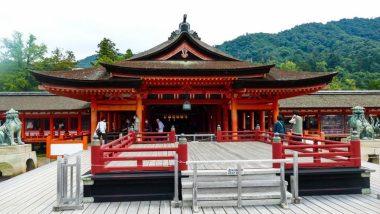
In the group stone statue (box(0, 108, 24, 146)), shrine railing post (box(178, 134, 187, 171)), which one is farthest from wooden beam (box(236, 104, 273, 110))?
stone statue (box(0, 108, 24, 146))

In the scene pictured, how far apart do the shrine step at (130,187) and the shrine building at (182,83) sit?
11.5 metres

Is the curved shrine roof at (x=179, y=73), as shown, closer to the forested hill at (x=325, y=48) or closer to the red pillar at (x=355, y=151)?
the red pillar at (x=355, y=151)

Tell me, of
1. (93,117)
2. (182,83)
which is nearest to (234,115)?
(182,83)

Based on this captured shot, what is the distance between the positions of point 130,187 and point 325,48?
142 metres

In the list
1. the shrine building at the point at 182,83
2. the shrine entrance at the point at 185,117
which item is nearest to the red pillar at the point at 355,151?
the shrine building at the point at 182,83

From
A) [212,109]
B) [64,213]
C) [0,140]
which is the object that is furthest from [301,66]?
[64,213]

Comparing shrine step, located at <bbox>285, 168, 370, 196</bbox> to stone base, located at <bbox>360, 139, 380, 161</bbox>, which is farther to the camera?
stone base, located at <bbox>360, 139, 380, 161</bbox>

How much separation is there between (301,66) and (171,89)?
86.7 meters

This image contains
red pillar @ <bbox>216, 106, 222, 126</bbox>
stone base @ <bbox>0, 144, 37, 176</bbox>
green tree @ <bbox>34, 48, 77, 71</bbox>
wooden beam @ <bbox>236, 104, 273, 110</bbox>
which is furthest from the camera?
green tree @ <bbox>34, 48, 77, 71</bbox>

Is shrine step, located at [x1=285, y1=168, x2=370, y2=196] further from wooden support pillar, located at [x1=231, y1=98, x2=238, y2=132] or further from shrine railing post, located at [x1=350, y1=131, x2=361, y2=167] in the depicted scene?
wooden support pillar, located at [x1=231, y1=98, x2=238, y2=132]

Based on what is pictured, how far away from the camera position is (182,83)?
2156 centimetres

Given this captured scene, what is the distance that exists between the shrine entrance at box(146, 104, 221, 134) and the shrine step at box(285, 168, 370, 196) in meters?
18.6

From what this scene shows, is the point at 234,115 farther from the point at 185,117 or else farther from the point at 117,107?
the point at 185,117

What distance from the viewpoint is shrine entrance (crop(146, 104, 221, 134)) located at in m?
29.9
